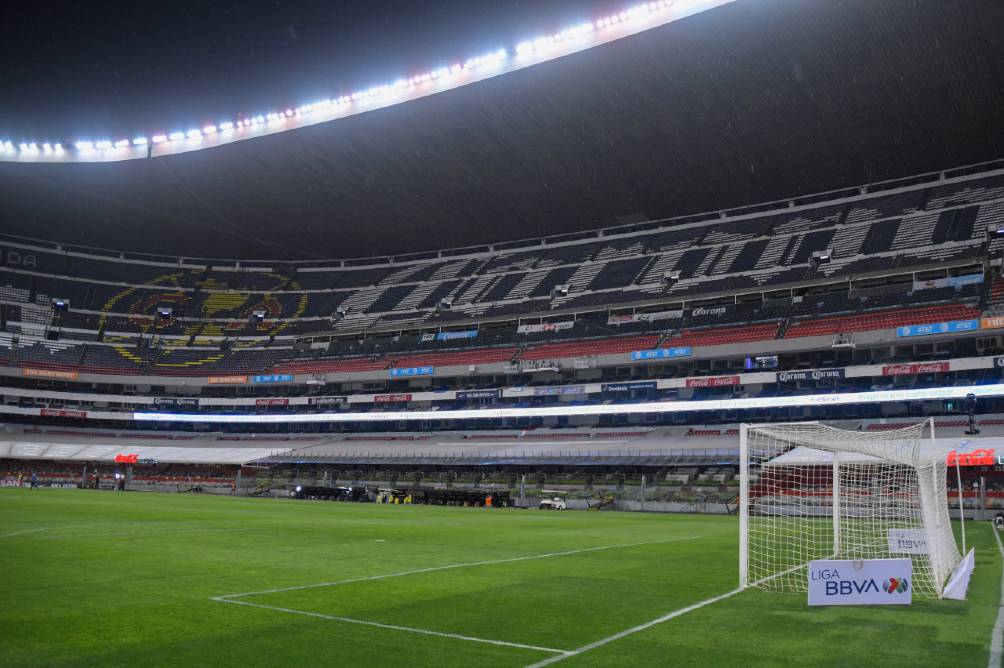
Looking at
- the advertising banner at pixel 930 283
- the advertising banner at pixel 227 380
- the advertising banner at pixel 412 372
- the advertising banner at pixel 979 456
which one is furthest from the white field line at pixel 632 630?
the advertising banner at pixel 227 380

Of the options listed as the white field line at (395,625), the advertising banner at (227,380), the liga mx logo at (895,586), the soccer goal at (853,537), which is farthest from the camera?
the advertising banner at (227,380)

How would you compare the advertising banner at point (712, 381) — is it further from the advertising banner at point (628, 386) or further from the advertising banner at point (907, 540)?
the advertising banner at point (907, 540)

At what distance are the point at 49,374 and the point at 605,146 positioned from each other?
54.0 m

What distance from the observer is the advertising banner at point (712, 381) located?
5159cm

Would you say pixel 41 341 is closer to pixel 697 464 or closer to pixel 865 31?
pixel 697 464

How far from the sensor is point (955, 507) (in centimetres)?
3825

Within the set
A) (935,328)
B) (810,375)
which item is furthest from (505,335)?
(935,328)

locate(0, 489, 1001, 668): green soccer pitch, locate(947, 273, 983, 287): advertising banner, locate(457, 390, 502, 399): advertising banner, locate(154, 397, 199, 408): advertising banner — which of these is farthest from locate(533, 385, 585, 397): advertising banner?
locate(0, 489, 1001, 668): green soccer pitch

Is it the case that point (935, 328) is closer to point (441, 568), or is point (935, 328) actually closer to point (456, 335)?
point (456, 335)

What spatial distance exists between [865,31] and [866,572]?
37.0 metres

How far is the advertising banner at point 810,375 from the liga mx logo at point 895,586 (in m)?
41.0

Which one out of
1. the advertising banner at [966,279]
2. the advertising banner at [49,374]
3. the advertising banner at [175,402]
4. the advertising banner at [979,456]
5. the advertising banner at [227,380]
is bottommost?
the advertising banner at [979,456]

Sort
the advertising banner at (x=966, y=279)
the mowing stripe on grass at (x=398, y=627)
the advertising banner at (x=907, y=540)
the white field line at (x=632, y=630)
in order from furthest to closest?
the advertising banner at (x=966, y=279) < the advertising banner at (x=907, y=540) < the mowing stripe on grass at (x=398, y=627) < the white field line at (x=632, y=630)

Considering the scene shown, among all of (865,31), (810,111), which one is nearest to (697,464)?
(810,111)
